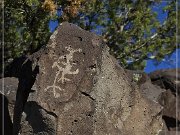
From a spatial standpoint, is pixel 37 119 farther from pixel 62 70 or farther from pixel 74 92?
pixel 62 70

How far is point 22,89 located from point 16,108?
278 millimetres

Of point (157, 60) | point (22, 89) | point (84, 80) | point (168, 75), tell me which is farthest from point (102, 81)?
point (157, 60)

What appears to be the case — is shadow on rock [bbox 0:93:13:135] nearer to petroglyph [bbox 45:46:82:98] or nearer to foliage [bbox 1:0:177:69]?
petroglyph [bbox 45:46:82:98]

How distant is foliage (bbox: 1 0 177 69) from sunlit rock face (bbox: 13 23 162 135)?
556cm

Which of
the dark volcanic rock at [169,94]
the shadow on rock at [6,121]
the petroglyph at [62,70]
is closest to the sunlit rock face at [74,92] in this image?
the petroglyph at [62,70]

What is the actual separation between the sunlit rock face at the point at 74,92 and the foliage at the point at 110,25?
5559 mm

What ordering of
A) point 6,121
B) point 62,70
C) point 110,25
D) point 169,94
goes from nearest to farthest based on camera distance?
point 62,70
point 6,121
point 169,94
point 110,25

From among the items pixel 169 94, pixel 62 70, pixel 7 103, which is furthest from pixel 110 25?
pixel 62 70

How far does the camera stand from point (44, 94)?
609 cm

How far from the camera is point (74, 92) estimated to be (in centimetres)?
613

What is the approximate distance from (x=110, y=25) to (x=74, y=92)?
9234 millimetres

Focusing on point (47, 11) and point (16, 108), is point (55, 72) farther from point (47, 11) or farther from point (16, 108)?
point (47, 11)

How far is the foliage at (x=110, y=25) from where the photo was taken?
12281 millimetres

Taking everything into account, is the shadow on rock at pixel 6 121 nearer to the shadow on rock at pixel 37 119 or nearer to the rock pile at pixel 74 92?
the rock pile at pixel 74 92
